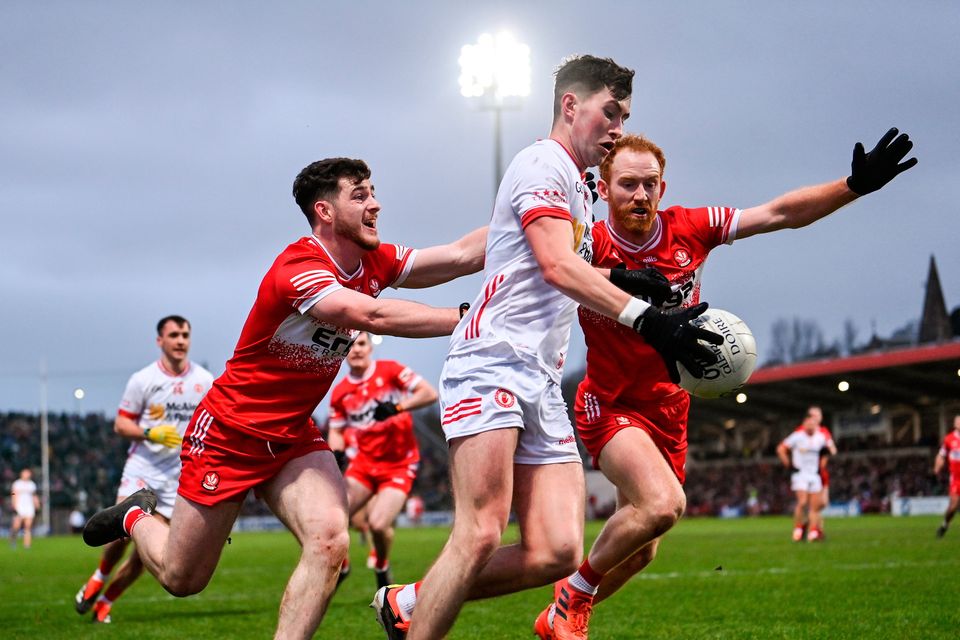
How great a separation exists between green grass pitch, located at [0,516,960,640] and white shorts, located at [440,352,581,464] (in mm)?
3259

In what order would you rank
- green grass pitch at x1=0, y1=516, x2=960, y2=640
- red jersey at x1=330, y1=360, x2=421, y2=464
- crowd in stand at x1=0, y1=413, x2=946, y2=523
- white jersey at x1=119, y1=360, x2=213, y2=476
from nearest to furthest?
green grass pitch at x1=0, y1=516, x2=960, y2=640
white jersey at x1=119, y1=360, x2=213, y2=476
red jersey at x1=330, y1=360, x2=421, y2=464
crowd in stand at x1=0, y1=413, x2=946, y2=523

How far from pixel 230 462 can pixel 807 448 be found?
64.5 feet

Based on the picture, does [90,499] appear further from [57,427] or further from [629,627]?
[629,627]

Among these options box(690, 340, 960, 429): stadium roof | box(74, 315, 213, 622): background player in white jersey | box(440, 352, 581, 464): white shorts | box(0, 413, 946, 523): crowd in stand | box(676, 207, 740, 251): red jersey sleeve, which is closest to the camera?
box(440, 352, 581, 464): white shorts

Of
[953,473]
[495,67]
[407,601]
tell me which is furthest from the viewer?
[495,67]

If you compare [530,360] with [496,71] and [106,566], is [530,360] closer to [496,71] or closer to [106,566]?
[106,566]

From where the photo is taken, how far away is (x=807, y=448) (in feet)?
78.0

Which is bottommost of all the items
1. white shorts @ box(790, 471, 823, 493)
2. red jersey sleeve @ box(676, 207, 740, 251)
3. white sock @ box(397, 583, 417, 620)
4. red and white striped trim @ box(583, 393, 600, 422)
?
white shorts @ box(790, 471, 823, 493)

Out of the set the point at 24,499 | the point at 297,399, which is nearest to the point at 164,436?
the point at 297,399

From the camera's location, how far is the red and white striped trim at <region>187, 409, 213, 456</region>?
6.02 meters

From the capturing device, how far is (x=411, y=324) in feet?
17.2

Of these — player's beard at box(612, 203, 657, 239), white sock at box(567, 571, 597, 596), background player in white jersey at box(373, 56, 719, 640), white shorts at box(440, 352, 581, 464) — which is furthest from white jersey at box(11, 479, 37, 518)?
white shorts at box(440, 352, 581, 464)

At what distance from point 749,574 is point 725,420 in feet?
168

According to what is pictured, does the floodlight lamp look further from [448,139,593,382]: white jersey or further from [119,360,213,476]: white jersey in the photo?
[448,139,593,382]: white jersey
